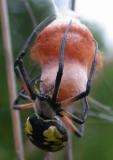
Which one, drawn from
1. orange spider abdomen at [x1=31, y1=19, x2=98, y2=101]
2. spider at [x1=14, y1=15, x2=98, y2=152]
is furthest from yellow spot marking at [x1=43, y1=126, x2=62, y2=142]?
orange spider abdomen at [x1=31, y1=19, x2=98, y2=101]

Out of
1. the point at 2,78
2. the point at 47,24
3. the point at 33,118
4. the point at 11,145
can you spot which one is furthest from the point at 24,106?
the point at 11,145

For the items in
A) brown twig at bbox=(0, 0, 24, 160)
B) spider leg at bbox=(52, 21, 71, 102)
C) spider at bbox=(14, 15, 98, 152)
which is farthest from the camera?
brown twig at bbox=(0, 0, 24, 160)

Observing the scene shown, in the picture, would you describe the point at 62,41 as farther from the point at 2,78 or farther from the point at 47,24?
the point at 2,78

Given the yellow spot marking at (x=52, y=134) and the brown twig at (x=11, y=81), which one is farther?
the brown twig at (x=11, y=81)

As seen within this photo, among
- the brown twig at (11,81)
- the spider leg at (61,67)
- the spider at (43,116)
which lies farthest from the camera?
the brown twig at (11,81)

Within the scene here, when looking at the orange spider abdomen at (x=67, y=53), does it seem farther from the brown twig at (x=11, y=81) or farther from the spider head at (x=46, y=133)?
the brown twig at (x=11, y=81)

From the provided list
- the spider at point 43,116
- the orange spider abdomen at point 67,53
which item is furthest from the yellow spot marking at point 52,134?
the orange spider abdomen at point 67,53

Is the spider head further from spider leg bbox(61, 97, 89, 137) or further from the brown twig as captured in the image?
the brown twig
